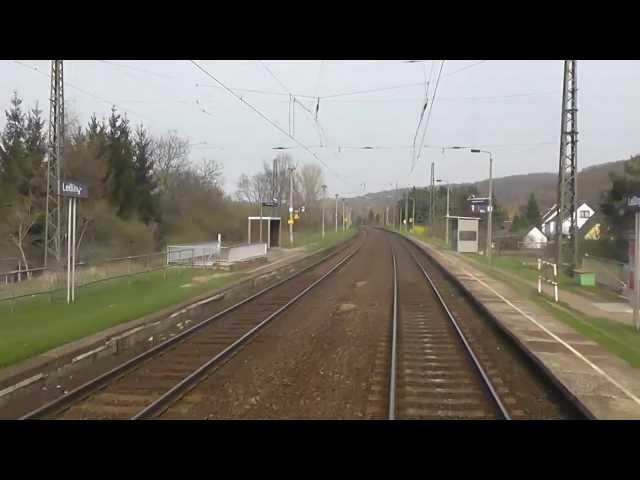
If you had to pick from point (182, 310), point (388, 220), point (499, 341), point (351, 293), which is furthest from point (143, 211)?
point (388, 220)

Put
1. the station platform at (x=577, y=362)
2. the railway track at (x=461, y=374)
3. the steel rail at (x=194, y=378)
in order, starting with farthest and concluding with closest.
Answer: the railway track at (x=461, y=374), the station platform at (x=577, y=362), the steel rail at (x=194, y=378)

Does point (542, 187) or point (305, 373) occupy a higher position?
point (542, 187)

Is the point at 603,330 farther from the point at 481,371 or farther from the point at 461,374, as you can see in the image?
the point at 461,374

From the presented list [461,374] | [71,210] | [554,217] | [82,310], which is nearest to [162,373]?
[461,374]

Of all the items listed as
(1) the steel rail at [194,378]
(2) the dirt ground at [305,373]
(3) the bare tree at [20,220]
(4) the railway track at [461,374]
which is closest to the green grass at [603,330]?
(4) the railway track at [461,374]

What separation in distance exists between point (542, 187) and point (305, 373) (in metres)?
96.2

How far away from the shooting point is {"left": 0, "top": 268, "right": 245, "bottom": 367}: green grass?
10391mm

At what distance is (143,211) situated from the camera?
4759 centimetres

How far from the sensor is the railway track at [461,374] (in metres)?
7.57

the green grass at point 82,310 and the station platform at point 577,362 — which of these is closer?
the station platform at point 577,362

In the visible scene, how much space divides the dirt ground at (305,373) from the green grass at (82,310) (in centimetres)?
315

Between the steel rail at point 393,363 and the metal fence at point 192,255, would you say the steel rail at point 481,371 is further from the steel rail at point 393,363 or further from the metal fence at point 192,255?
the metal fence at point 192,255

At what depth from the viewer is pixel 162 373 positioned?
949 centimetres
